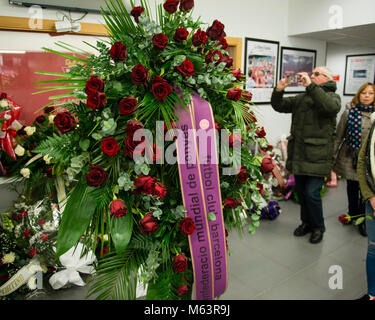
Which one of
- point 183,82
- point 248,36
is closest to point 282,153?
point 248,36

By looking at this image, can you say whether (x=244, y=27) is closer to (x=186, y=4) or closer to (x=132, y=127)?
(x=186, y=4)

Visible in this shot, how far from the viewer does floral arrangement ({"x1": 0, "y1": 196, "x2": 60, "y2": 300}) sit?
2074 millimetres

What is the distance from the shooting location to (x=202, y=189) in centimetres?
90

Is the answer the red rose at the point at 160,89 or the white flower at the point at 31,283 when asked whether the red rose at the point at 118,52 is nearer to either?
the red rose at the point at 160,89

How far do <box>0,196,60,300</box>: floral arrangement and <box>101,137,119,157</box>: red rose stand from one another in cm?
151

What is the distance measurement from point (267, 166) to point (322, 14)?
368cm

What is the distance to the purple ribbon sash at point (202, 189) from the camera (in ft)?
2.87

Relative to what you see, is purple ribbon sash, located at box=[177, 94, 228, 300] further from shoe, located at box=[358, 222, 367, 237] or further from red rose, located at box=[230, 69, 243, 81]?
shoe, located at box=[358, 222, 367, 237]

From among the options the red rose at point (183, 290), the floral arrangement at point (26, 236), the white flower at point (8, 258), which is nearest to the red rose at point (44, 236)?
the floral arrangement at point (26, 236)

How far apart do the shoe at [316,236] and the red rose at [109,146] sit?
2.69m

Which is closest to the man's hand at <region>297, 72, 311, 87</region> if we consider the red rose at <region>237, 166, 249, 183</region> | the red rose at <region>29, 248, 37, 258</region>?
the red rose at <region>237, 166, 249, 183</region>

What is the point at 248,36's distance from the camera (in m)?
3.68

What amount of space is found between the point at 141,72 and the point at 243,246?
2445 mm

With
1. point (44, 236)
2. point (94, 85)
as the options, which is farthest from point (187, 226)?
point (44, 236)
